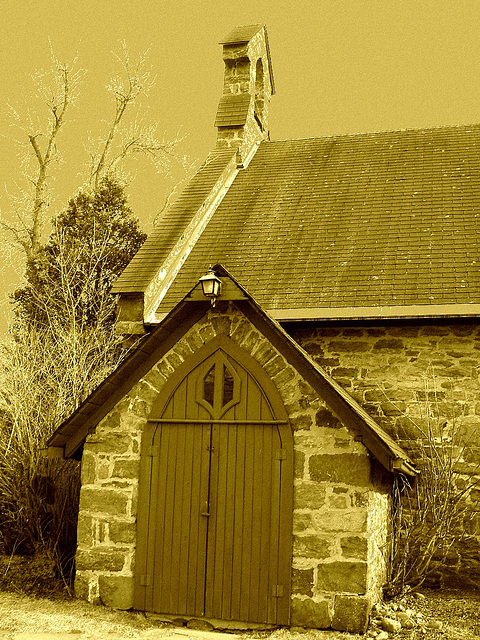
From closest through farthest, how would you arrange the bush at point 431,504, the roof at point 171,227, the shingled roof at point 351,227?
the bush at point 431,504
the shingled roof at point 351,227
the roof at point 171,227

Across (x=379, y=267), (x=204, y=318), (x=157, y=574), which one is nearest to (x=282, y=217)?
(x=379, y=267)

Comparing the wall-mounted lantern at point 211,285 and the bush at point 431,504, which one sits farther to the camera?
the bush at point 431,504

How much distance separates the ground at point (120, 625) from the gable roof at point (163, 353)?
61.1 inches

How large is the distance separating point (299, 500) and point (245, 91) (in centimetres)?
1019

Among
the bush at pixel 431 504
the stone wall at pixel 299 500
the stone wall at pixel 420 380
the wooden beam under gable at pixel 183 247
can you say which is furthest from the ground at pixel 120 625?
the wooden beam under gable at pixel 183 247

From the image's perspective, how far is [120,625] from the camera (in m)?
7.30

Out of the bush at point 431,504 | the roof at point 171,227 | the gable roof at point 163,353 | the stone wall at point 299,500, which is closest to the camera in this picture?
the stone wall at point 299,500

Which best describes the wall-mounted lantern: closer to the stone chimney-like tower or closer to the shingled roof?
the shingled roof

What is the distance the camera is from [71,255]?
1717 centimetres

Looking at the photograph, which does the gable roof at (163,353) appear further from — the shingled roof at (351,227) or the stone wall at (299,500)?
the shingled roof at (351,227)

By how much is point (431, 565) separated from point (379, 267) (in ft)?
13.2

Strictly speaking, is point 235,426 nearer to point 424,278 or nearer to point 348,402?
point 348,402

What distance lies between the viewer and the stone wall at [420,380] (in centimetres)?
918

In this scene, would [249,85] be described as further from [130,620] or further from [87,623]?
[87,623]
